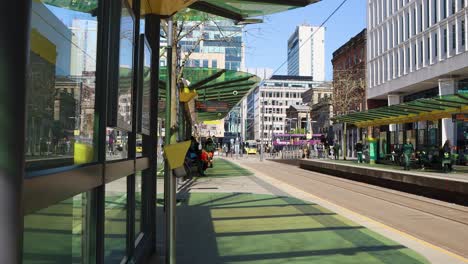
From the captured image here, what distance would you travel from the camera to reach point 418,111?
27281mm

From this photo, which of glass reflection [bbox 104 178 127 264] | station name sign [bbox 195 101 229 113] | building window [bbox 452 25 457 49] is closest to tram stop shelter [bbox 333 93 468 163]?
building window [bbox 452 25 457 49]

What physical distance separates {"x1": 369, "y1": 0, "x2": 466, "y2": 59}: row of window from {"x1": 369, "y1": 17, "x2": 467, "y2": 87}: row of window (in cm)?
87

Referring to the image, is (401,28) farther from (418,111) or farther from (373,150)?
(418,111)

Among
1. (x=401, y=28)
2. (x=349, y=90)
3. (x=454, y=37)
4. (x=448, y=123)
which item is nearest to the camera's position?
(x=448, y=123)

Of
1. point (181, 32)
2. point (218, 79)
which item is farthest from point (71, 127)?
point (181, 32)

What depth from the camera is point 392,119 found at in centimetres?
3197

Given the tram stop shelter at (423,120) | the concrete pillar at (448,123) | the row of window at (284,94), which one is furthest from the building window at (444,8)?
the row of window at (284,94)

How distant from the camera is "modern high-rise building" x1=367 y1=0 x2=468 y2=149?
124 ft

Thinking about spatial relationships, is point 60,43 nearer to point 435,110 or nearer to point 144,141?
point 144,141

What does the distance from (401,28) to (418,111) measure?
27.9 metres

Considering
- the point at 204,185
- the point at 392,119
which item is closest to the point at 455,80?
the point at 392,119

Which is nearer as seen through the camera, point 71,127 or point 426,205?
point 71,127

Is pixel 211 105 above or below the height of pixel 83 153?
above

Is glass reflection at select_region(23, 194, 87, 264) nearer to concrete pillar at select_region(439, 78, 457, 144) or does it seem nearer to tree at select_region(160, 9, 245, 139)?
tree at select_region(160, 9, 245, 139)
